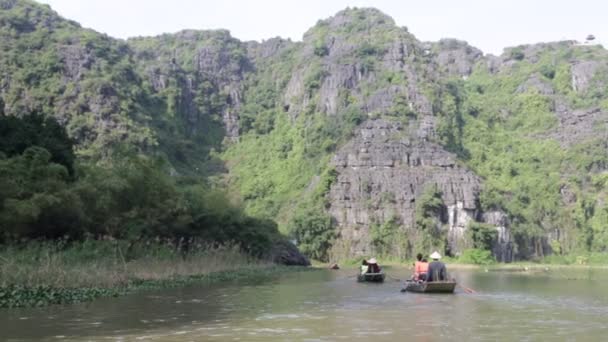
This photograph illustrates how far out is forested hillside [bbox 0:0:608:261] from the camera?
9456 centimetres

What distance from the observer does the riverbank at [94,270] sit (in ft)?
67.1

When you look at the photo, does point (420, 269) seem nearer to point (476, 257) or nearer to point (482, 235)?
point (476, 257)

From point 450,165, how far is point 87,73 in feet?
188

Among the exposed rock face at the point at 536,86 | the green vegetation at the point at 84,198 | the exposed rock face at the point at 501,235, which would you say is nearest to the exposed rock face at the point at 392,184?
the exposed rock face at the point at 501,235

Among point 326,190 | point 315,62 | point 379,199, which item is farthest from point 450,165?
point 315,62

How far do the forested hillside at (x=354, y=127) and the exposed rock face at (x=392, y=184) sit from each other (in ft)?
0.65

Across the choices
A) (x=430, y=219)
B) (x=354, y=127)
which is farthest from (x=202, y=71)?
(x=430, y=219)

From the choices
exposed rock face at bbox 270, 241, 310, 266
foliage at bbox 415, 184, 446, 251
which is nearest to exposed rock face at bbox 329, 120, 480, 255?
foliage at bbox 415, 184, 446, 251

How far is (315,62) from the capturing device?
133625mm

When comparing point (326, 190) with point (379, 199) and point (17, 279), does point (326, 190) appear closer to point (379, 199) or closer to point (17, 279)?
point (379, 199)

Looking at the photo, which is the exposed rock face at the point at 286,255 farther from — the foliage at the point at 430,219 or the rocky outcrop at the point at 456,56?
the rocky outcrop at the point at 456,56

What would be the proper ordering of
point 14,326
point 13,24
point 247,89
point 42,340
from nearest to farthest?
point 42,340
point 14,326
point 13,24
point 247,89

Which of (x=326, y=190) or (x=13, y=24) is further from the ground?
(x=13, y=24)

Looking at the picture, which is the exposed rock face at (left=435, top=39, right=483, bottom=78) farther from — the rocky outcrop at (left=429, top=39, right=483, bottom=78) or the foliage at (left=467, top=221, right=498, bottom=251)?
the foliage at (left=467, top=221, right=498, bottom=251)
